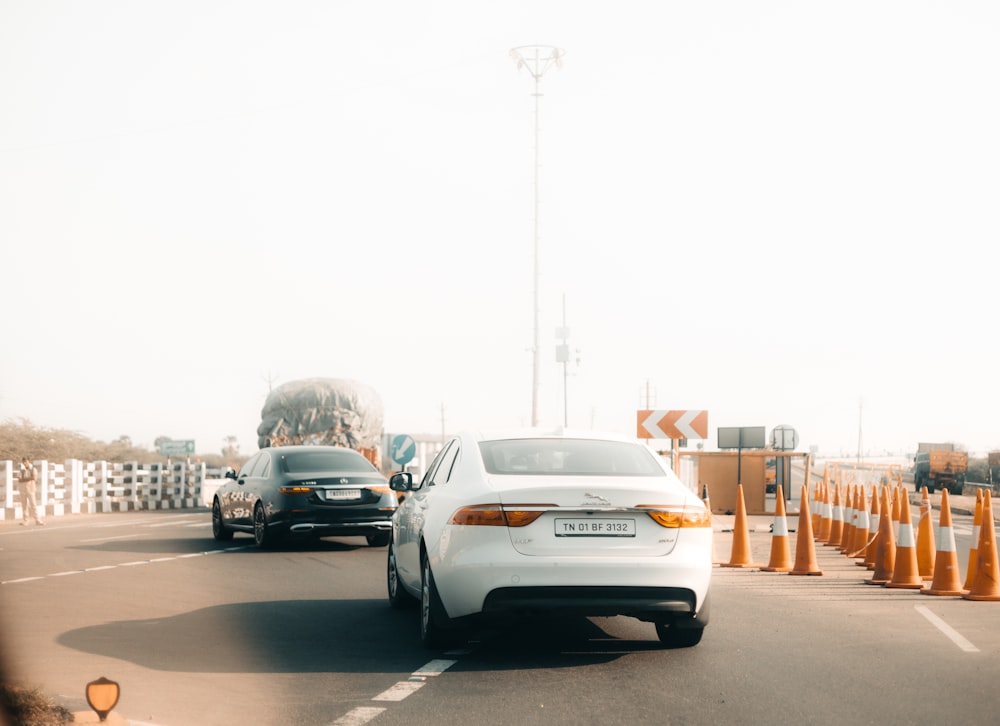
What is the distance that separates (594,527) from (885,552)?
6777mm

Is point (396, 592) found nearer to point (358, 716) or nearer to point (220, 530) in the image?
point (358, 716)

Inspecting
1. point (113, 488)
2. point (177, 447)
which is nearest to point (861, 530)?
point (113, 488)

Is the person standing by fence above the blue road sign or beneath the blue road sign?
beneath

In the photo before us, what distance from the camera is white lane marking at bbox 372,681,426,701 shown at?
24.6ft

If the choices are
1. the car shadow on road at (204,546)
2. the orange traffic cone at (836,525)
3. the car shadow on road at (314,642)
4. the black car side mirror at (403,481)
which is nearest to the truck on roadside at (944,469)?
the orange traffic cone at (836,525)

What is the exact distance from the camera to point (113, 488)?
1479 inches

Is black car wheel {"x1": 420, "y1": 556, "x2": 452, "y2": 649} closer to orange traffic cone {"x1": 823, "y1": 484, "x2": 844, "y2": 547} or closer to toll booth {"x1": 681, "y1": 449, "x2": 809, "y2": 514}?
orange traffic cone {"x1": 823, "y1": 484, "x2": 844, "y2": 547}

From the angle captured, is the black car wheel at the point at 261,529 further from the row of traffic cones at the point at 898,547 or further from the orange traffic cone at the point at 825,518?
the orange traffic cone at the point at 825,518

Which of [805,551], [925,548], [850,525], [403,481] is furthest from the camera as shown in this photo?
[850,525]

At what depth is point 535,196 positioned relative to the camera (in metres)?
45.2

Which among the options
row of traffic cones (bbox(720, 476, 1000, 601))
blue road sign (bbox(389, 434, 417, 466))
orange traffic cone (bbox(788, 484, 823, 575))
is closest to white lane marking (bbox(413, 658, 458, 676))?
row of traffic cones (bbox(720, 476, 1000, 601))

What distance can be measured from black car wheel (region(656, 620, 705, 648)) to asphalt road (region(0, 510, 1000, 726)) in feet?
0.37

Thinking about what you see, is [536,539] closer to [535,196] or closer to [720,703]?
[720,703]

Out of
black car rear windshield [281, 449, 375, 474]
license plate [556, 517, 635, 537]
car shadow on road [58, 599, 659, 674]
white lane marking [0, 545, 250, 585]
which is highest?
black car rear windshield [281, 449, 375, 474]
